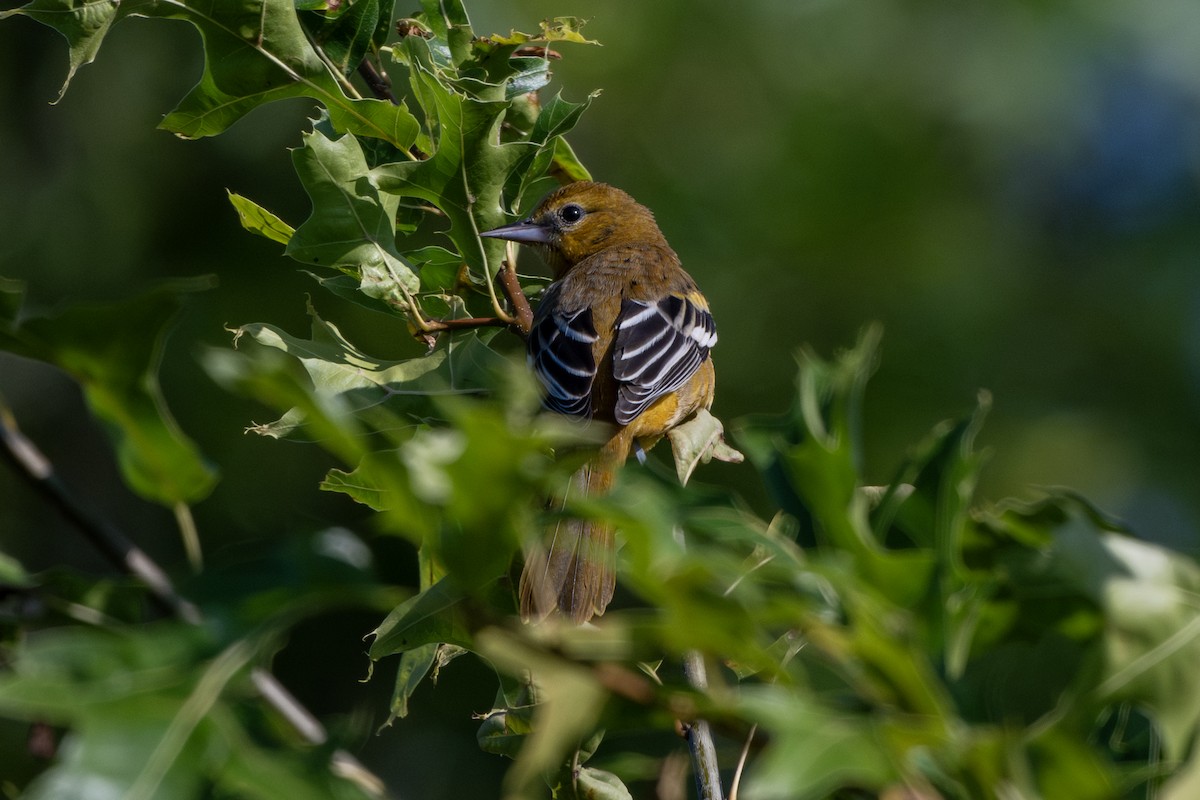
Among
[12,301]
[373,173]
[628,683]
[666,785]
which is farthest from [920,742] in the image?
[373,173]

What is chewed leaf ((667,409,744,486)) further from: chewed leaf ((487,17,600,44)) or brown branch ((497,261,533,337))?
chewed leaf ((487,17,600,44))

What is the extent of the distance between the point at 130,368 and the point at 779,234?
8.96 m

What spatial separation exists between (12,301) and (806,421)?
2.55 feet

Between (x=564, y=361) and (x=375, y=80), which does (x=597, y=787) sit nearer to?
(x=375, y=80)

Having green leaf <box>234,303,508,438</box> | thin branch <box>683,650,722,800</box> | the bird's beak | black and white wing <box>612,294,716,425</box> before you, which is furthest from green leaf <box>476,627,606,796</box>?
the bird's beak

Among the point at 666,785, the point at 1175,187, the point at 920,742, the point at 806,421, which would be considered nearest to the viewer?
the point at 920,742

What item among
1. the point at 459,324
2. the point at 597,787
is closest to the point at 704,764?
the point at 597,787

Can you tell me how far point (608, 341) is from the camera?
463 centimetres

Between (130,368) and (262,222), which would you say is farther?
(262,222)

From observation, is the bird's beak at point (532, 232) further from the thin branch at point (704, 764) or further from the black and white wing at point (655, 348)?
the thin branch at point (704, 764)

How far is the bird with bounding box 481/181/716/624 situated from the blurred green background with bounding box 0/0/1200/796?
3.02 m

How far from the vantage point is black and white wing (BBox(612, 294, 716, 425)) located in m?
4.28

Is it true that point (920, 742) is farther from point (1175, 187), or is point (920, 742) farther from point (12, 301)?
point (1175, 187)

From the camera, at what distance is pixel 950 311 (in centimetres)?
988
